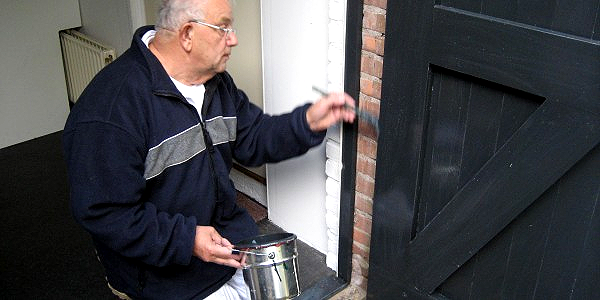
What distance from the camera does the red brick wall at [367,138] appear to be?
106 inches

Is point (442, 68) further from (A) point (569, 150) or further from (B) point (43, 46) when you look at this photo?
(B) point (43, 46)

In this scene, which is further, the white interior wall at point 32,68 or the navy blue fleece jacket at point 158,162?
the white interior wall at point 32,68

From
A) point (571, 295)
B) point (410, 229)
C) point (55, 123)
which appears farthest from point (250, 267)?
point (55, 123)

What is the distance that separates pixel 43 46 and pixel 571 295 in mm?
4059

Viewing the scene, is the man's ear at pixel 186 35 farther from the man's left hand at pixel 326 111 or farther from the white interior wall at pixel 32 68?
the white interior wall at pixel 32 68

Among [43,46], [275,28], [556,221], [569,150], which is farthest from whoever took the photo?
[43,46]

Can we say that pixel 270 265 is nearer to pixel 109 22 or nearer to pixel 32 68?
pixel 109 22

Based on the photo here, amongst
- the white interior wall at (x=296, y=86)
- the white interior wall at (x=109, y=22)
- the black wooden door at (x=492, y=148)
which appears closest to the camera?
the black wooden door at (x=492, y=148)

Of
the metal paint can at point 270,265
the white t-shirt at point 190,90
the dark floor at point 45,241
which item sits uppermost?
the white t-shirt at point 190,90

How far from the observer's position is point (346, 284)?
132 inches

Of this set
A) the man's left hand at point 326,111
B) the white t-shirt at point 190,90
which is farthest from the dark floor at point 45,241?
the white t-shirt at point 190,90

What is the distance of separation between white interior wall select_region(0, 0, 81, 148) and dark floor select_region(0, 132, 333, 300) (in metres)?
0.28

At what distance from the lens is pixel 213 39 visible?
91.8 inches

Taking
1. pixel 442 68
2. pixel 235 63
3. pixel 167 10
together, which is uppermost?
pixel 167 10
